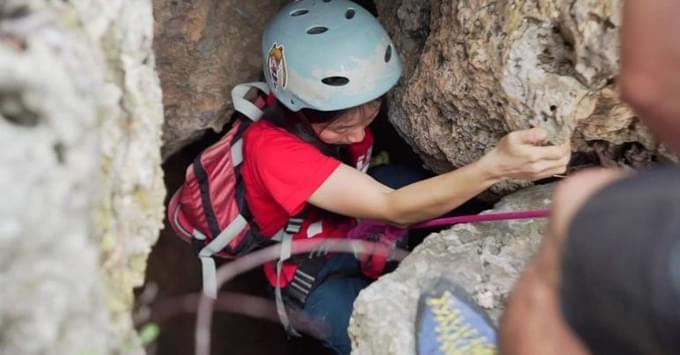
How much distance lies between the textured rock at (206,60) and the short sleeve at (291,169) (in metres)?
0.67

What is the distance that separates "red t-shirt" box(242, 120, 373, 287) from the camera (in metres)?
2.51

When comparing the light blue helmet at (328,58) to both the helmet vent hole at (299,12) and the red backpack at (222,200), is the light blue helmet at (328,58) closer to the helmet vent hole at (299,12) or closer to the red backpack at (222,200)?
the helmet vent hole at (299,12)

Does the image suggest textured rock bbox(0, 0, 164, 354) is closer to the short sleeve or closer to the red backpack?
the short sleeve

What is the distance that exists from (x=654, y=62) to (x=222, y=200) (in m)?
1.79

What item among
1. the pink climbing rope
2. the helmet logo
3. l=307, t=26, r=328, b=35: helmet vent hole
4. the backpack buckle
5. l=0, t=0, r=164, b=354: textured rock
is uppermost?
l=0, t=0, r=164, b=354: textured rock

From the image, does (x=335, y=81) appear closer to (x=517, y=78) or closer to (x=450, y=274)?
(x=517, y=78)

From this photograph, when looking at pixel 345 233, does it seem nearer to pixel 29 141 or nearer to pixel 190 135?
pixel 190 135

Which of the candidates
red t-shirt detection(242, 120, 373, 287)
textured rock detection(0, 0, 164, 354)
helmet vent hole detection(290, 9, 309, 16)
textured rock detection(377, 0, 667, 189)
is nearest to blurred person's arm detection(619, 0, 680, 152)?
textured rock detection(377, 0, 667, 189)

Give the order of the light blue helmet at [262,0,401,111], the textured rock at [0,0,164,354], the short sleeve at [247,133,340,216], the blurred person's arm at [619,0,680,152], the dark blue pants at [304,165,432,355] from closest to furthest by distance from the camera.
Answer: the textured rock at [0,0,164,354] → the blurred person's arm at [619,0,680,152] → the short sleeve at [247,133,340,216] → the light blue helmet at [262,0,401,111] → the dark blue pants at [304,165,432,355]

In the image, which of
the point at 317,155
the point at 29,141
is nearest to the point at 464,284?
the point at 317,155

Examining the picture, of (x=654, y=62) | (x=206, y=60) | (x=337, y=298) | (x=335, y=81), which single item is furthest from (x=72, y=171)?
(x=206, y=60)

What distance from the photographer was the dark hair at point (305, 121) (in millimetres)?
2701

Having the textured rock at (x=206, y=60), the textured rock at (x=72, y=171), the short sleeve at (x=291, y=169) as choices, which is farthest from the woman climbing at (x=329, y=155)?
the textured rock at (x=72, y=171)

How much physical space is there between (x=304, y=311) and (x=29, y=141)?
2.03 meters
